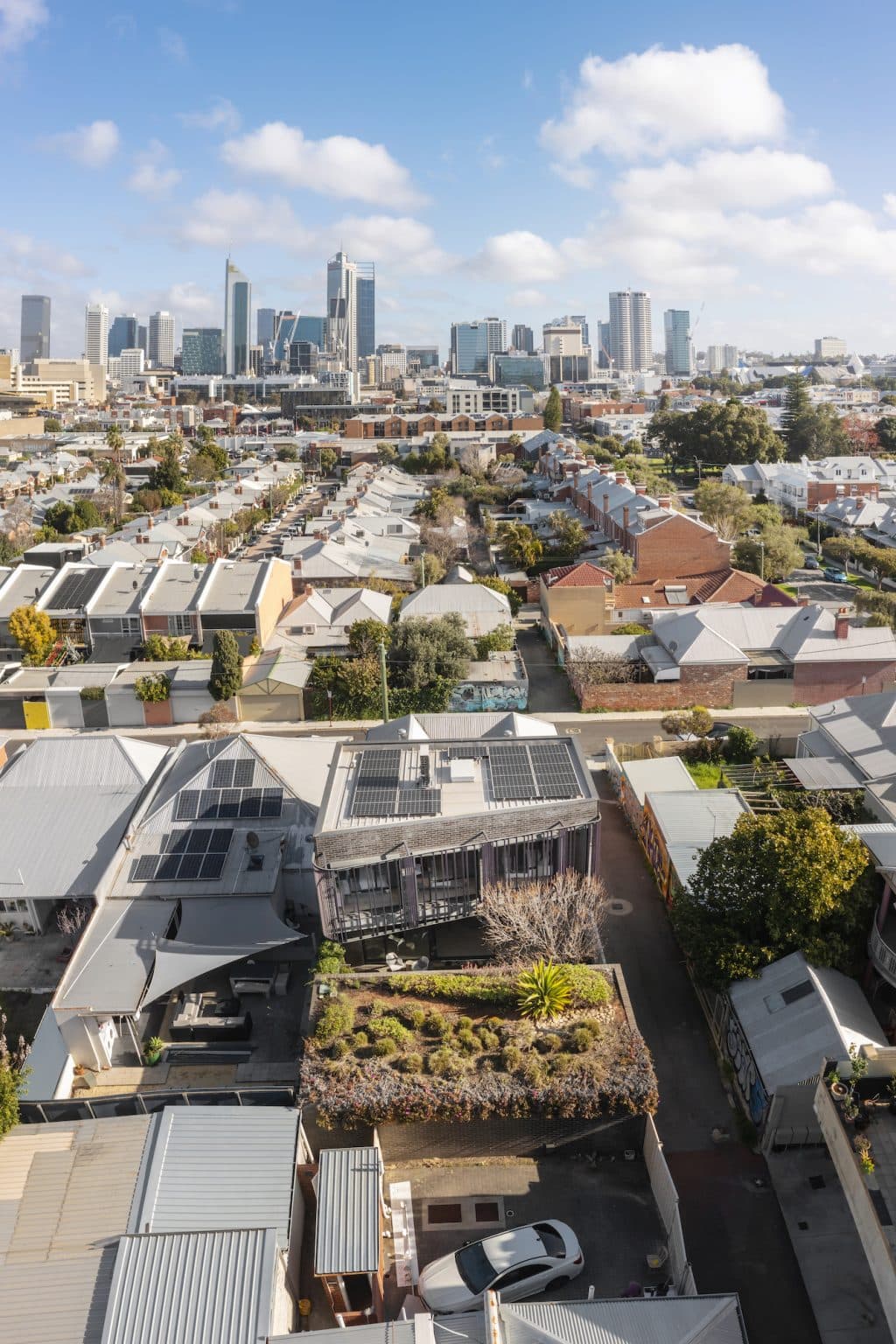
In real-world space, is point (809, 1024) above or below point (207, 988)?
above

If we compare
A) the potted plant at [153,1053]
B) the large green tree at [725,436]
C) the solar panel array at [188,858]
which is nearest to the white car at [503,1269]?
the potted plant at [153,1053]

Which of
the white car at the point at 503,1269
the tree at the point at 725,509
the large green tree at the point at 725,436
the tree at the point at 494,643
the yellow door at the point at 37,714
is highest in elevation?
the large green tree at the point at 725,436

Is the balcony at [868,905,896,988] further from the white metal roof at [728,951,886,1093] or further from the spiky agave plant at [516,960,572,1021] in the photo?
the spiky agave plant at [516,960,572,1021]

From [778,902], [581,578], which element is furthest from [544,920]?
[581,578]

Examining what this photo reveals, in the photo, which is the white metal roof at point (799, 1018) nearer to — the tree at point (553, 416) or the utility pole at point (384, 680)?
the utility pole at point (384, 680)

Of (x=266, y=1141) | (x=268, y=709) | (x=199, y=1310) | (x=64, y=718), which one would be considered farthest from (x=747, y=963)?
(x=64, y=718)

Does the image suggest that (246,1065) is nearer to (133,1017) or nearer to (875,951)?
(133,1017)

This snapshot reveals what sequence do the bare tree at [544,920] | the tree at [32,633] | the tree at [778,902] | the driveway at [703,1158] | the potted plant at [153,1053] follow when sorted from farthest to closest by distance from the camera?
1. the tree at [32,633]
2. the bare tree at [544,920]
3. the potted plant at [153,1053]
4. the tree at [778,902]
5. the driveway at [703,1158]
